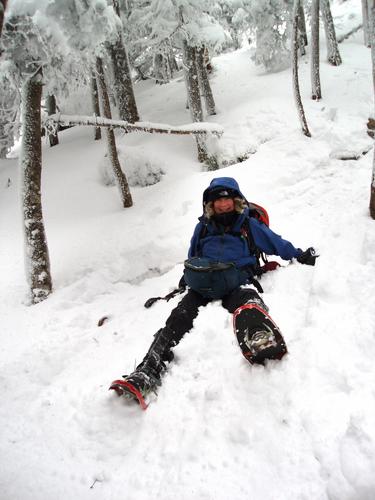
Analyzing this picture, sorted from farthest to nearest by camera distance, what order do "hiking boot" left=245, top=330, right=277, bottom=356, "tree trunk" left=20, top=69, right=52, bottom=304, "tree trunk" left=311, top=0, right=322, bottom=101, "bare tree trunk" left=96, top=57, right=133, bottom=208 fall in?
"tree trunk" left=311, top=0, right=322, bottom=101, "bare tree trunk" left=96, top=57, right=133, bottom=208, "tree trunk" left=20, top=69, right=52, bottom=304, "hiking boot" left=245, top=330, right=277, bottom=356

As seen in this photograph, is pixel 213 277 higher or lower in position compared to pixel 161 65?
lower

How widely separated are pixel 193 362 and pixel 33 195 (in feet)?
18.4

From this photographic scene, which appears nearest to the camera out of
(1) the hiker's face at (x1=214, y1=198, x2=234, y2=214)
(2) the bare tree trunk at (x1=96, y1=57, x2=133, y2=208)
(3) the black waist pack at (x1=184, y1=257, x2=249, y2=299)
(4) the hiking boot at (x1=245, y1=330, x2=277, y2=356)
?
(4) the hiking boot at (x1=245, y1=330, x2=277, y2=356)

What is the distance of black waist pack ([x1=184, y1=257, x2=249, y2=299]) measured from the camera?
393 cm

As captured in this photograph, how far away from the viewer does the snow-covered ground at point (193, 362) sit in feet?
8.70

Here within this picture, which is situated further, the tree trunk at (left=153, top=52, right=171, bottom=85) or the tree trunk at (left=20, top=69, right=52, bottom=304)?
the tree trunk at (left=153, top=52, right=171, bottom=85)

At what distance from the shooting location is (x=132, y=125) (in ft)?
30.3

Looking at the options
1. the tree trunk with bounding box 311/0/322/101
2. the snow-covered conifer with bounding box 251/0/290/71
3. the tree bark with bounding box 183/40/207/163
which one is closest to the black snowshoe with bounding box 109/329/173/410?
the tree bark with bounding box 183/40/207/163

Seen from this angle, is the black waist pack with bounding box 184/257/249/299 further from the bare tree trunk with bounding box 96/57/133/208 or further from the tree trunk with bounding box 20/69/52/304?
the bare tree trunk with bounding box 96/57/133/208

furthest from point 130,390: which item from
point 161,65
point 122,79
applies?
point 161,65

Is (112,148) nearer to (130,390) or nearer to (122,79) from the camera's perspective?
(122,79)

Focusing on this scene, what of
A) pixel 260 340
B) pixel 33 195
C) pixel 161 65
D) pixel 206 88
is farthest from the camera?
pixel 161 65

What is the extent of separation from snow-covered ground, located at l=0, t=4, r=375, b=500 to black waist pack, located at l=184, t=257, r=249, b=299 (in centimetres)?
73

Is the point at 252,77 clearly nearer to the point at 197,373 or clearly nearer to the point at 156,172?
the point at 156,172
